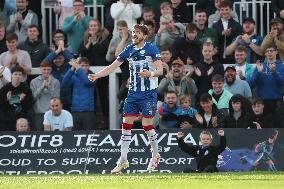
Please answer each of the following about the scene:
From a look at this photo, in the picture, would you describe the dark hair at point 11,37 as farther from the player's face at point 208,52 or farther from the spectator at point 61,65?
the player's face at point 208,52

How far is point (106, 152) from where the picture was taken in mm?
19797

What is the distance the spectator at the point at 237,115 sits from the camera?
67.1ft

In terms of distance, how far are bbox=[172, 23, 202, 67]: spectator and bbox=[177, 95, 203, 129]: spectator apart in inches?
62.2

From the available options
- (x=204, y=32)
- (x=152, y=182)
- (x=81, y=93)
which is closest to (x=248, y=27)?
(x=204, y=32)

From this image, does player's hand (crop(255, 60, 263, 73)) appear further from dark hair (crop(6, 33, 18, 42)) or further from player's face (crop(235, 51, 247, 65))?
dark hair (crop(6, 33, 18, 42))

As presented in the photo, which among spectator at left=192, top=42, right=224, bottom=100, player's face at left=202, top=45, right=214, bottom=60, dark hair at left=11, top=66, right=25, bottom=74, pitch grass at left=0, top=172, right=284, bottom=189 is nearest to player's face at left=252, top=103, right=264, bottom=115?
spectator at left=192, top=42, right=224, bottom=100

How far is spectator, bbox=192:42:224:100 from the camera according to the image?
21859 mm

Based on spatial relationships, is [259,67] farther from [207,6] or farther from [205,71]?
[207,6]

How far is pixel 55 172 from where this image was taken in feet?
64.4

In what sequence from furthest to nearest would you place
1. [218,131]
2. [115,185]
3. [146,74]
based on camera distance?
[218,131], [146,74], [115,185]

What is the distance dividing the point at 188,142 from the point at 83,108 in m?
3.63

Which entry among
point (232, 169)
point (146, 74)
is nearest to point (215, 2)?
point (232, 169)

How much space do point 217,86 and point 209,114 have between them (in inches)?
34.1

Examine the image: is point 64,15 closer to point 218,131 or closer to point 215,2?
point 215,2
